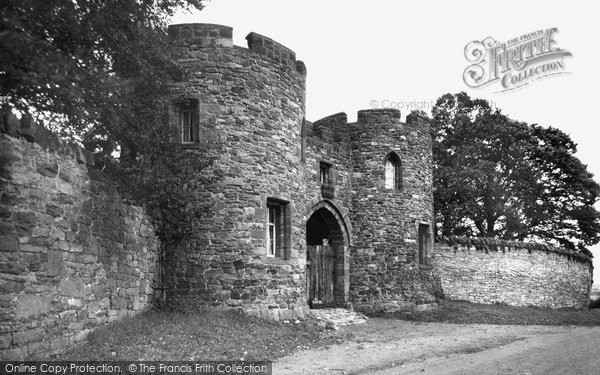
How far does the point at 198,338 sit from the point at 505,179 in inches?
1013

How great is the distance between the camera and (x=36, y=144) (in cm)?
820

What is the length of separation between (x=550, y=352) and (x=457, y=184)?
20.1 metres

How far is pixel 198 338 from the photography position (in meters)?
10.7

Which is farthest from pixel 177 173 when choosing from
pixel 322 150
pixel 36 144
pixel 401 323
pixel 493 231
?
pixel 493 231

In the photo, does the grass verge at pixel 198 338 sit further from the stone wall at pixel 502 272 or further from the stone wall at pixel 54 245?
the stone wall at pixel 502 272

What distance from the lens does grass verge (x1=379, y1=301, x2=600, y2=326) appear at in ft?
63.1

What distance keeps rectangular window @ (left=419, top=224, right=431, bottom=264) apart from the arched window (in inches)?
74.4

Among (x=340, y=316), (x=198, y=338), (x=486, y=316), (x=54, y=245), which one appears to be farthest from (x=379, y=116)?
(x=54, y=245)

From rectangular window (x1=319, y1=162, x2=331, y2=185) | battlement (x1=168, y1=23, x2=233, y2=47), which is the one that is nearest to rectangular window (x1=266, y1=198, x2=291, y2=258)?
battlement (x1=168, y1=23, x2=233, y2=47)

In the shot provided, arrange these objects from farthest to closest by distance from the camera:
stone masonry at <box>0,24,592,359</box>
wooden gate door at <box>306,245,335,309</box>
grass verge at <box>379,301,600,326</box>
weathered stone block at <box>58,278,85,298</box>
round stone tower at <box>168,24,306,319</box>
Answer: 1. grass verge at <box>379,301,600,326</box>
2. wooden gate door at <box>306,245,335,309</box>
3. round stone tower at <box>168,24,306,319</box>
4. weathered stone block at <box>58,278,85,298</box>
5. stone masonry at <box>0,24,592,359</box>

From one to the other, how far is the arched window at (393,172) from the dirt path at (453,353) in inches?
236

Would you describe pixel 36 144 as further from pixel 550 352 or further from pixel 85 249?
pixel 550 352

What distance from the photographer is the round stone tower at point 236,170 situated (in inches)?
521

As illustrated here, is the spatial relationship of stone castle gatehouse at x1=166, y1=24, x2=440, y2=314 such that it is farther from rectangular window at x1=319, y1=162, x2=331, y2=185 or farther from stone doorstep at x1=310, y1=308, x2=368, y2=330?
stone doorstep at x1=310, y1=308, x2=368, y2=330
